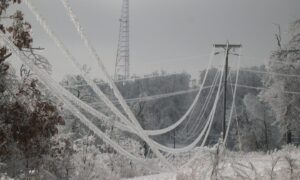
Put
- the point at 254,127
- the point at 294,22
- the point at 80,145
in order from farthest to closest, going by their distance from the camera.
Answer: the point at 254,127 < the point at 294,22 < the point at 80,145

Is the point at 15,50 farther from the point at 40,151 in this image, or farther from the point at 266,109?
the point at 266,109

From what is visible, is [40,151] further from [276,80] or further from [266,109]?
[266,109]

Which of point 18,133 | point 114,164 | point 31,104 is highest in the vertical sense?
point 31,104

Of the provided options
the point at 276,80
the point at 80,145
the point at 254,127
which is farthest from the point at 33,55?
the point at 254,127

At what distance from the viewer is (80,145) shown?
739 inches

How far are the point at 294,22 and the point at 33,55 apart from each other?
25.1 meters

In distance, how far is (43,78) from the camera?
24.1 ft

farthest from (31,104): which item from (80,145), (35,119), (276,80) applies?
(276,80)

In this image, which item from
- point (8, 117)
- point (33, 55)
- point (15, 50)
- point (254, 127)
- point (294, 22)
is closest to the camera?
point (15, 50)

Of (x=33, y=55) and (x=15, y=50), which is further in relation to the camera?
(x=33, y=55)

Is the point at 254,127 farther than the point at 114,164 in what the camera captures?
Yes

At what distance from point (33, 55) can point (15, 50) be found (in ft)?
25.7

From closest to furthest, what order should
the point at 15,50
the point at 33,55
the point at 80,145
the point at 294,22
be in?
the point at 15,50 < the point at 33,55 < the point at 80,145 < the point at 294,22

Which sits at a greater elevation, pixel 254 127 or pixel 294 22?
pixel 294 22
